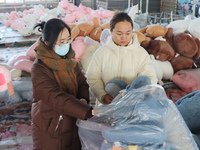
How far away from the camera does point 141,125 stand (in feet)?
2.73

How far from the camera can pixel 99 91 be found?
1.40 m

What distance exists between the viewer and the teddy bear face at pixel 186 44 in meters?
2.94

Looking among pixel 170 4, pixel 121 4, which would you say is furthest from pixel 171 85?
pixel 121 4

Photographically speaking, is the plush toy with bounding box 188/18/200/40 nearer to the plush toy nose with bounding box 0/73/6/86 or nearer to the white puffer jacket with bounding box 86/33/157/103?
the white puffer jacket with bounding box 86/33/157/103

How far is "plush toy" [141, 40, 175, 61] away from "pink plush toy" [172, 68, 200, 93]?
300 mm

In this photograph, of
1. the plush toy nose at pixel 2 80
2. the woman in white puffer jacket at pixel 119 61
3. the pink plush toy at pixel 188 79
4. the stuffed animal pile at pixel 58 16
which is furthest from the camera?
the stuffed animal pile at pixel 58 16

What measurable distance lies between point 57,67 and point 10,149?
1.15 m

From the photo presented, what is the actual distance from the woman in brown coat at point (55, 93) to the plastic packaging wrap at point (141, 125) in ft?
0.71

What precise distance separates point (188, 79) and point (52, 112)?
6.98 ft

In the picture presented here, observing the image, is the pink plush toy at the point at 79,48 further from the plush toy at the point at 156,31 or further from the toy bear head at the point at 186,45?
the toy bear head at the point at 186,45

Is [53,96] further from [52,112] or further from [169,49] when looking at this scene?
[169,49]

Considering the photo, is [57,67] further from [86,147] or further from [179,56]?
[179,56]

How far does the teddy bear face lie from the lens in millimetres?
2943

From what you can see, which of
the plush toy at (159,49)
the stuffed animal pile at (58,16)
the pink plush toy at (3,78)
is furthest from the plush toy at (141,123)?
the stuffed animal pile at (58,16)
